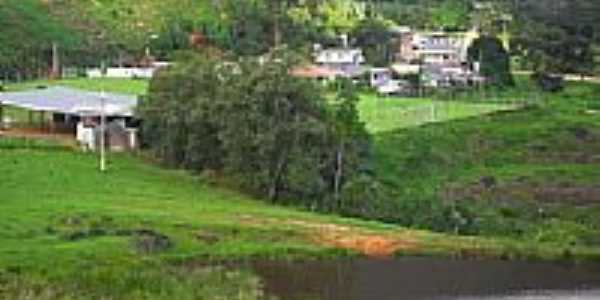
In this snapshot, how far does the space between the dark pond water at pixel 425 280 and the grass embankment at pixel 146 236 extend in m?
1.37

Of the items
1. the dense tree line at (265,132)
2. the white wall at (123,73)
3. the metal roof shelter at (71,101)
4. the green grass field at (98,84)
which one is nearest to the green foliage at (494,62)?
the white wall at (123,73)

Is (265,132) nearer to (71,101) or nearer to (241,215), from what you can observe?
(241,215)

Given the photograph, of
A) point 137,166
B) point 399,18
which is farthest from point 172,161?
point 399,18

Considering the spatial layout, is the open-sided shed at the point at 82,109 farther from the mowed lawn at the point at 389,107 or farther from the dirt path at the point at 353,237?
the dirt path at the point at 353,237

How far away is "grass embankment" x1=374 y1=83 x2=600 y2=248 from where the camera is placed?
7269 cm

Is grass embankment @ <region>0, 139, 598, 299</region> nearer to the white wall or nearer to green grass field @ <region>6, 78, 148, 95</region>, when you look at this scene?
green grass field @ <region>6, 78, 148, 95</region>

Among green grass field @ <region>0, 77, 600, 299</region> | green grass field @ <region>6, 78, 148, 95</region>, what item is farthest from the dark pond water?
green grass field @ <region>6, 78, 148, 95</region>

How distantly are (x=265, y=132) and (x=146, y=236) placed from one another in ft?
54.2

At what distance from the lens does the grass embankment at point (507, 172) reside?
2862 inches

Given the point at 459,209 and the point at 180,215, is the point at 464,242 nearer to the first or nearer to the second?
the point at 459,209

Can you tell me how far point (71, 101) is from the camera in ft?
297

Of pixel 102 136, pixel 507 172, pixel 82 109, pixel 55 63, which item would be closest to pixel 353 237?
pixel 102 136

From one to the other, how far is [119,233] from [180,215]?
5.43 metres

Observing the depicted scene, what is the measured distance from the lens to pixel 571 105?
111062 mm
